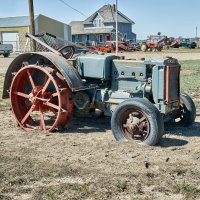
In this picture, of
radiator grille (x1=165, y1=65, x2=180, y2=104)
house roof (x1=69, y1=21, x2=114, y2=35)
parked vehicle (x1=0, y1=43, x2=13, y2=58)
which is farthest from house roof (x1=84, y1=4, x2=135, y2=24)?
radiator grille (x1=165, y1=65, x2=180, y2=104)

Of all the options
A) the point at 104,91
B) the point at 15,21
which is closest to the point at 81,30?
the point at 15,21

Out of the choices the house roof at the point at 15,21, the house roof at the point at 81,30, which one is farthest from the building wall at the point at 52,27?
the house roof at the point at 81,30

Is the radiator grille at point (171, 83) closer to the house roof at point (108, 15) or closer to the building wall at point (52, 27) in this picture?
the building wall at point (52, 27)

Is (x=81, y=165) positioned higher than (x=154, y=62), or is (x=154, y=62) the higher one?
(x=154, y=62)

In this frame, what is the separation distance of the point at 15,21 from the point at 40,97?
155ft

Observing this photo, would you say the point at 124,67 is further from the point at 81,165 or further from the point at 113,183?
the point at 113,183

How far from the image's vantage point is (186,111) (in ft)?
23.6

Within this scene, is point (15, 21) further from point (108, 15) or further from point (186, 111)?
point (186, 111)

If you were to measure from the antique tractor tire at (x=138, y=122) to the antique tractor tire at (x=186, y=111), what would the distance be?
1388mm

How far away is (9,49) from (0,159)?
35236 millimetres

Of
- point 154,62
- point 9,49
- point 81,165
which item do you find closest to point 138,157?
point 81,165

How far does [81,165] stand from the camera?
5.18 meters

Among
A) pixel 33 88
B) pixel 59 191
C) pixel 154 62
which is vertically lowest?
pixel 59 191

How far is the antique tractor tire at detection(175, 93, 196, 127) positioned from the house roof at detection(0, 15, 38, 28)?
44.6 m
